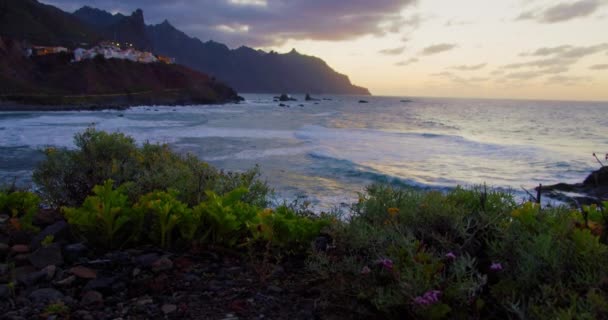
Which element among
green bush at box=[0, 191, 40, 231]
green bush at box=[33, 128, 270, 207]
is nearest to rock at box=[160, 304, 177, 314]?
green bush at box=[33, 128, 270, 207]

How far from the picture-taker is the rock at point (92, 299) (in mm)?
2680

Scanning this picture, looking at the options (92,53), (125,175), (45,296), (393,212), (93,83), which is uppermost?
(92,53)

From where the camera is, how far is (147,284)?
2877 millimetres

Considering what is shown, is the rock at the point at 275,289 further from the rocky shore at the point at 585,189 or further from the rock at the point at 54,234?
the rocky shore at the point at 585,189

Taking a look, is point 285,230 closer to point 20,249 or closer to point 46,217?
point 20,249

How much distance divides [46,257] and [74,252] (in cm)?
18

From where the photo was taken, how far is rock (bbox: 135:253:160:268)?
10.4 feet

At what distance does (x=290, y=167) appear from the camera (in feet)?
50.6

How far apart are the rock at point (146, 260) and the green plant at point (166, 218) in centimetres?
18

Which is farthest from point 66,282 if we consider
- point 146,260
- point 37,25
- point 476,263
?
point 37,25

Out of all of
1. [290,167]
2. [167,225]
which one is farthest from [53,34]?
[167,225]

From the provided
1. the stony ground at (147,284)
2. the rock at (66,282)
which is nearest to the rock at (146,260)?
the stony ground at (147,284)

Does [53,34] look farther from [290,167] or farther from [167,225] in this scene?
[167,225]

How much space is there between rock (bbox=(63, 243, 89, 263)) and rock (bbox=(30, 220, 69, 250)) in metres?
0.28
